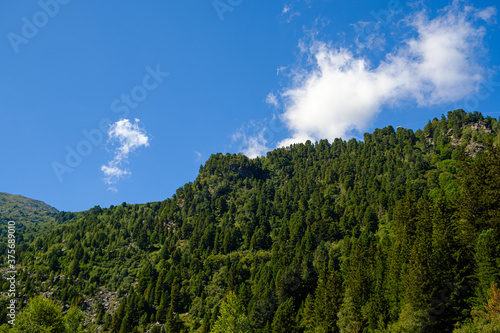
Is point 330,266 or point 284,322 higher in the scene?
point 330,266

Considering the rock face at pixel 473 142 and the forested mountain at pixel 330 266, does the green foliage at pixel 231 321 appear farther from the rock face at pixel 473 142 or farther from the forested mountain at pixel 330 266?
the rock face at pixel 473 142

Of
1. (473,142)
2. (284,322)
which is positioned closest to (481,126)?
(473,142)

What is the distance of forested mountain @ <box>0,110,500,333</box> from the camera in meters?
52.5

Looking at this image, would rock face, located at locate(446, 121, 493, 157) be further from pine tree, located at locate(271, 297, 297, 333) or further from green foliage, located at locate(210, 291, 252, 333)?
green foliage, located at locate(210, 291, 252, 333)

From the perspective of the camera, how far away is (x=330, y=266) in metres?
109

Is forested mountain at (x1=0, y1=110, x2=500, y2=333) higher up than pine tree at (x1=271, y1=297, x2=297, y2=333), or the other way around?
forested mountain at (x1=0, y1=110, x2=500, y2=333)

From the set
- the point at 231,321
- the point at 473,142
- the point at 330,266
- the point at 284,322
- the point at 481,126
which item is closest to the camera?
the point at 231,321

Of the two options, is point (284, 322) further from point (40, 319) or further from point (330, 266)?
point (40, 319)

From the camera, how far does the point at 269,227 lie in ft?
608

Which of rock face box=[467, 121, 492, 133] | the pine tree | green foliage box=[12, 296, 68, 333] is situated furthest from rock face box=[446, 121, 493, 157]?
green foliage box=[12, 296, 68, 333]

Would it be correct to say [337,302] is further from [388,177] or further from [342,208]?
[388,177]

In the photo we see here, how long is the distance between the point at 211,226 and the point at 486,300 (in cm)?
15707

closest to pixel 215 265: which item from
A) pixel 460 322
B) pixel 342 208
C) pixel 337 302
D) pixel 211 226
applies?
pixel 211 226

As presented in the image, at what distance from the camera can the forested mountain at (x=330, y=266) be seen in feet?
172
